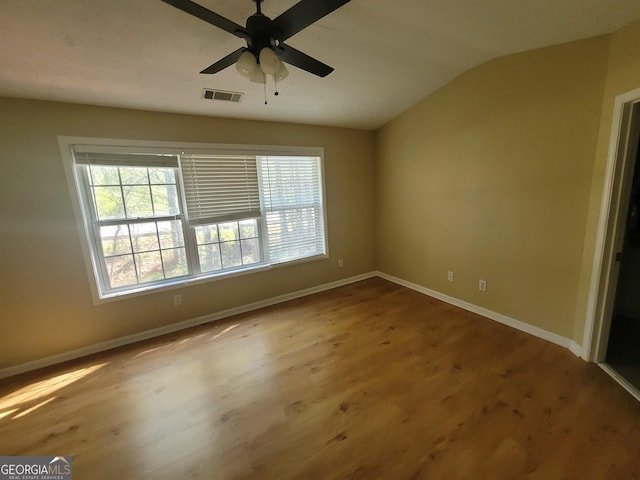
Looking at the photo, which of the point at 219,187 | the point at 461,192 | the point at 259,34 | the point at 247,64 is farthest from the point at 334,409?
the point at 461,192

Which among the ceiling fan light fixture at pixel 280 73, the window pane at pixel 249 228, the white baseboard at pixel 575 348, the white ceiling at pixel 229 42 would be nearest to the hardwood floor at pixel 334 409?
the white baseboard at pixel 575 348

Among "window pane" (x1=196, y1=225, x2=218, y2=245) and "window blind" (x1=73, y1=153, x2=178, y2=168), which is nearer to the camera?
"window blind" (x1=73, y1=153, x2=178, y2=168)

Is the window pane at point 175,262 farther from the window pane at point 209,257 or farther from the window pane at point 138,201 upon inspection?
the window pane at point 138,201

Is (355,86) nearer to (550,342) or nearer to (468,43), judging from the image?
(468,43)

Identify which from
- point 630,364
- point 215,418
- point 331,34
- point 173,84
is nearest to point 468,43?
point 331,34

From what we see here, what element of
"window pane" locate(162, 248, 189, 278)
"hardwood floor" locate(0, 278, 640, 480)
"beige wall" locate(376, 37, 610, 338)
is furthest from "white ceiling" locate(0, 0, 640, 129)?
"hardwood floor" locate(0, 278, 640, 480)

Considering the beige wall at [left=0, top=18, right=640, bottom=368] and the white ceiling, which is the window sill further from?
the white ceiling

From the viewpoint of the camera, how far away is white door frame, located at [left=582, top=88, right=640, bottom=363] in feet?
6.12

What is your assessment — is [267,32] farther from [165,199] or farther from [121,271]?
[121,271]

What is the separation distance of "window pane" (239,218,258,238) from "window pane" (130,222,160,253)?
91cm

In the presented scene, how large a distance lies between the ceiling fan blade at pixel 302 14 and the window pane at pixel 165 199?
2.09 m

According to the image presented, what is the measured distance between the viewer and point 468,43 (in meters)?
2.27

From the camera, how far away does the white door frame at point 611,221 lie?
1.86 m

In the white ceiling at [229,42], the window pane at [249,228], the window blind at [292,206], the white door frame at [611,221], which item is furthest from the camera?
the window blind at [292,206]
